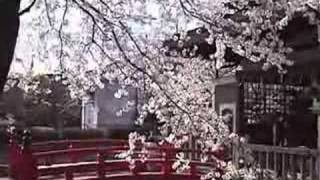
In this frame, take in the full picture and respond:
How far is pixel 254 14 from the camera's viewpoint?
7.26m

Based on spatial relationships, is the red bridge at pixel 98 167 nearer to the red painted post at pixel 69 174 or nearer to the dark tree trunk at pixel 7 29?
the red painted post at pixel 69 174

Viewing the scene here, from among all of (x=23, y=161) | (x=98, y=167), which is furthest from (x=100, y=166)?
(x=23, y=161)

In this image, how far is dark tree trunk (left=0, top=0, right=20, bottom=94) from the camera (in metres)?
6.12

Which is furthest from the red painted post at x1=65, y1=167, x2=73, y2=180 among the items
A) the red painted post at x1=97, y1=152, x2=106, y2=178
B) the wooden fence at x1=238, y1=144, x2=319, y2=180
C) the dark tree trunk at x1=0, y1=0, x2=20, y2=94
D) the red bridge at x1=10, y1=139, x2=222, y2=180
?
the dark tree trunk at x1=0, y1=0, x2=20, y2=94

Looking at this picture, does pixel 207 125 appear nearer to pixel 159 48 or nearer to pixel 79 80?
pixel 159 48

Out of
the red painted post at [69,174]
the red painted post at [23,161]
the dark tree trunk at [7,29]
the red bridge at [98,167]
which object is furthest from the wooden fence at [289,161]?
the dark tree trunk at [7,29]

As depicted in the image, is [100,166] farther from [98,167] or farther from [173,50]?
[173,50]

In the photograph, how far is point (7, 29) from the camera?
617 cm

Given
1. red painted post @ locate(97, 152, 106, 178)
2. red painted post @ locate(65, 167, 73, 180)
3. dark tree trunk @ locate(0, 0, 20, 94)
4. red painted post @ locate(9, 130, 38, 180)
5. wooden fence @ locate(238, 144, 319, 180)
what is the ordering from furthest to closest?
red painted post @ locate(97, 152, 106, 178) → red painted post @ locate(65, 167, 73, 180) → red painted post @ locate(9, 130, 38, 180) → wooden fence @ locate(238, 144, 319, 180) → dark tree trunk @ locate(0, 0, 20, 94)

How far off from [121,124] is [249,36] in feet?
84.1

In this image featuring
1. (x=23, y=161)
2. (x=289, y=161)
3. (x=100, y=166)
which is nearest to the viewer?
(x=289, y=161)

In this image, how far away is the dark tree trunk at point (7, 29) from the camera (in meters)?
6.12

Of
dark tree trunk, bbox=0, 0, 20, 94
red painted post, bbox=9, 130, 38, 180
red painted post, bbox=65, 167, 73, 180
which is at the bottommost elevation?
red painted post, bbox=65, 167, 73, 180

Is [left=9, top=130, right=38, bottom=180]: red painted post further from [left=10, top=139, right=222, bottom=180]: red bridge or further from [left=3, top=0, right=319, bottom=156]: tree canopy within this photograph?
[left=3, top=0, right=319, bottom=156]: tree canopy
